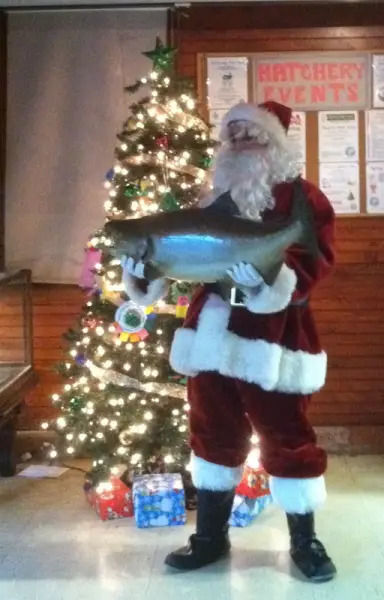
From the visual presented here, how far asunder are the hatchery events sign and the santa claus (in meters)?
1.17

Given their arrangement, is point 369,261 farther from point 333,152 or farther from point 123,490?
point 123,490

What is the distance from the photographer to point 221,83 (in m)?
3.83

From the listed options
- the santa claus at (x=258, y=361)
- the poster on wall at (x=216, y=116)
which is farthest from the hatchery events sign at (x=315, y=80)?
the santa claus at (x=258, y=361)

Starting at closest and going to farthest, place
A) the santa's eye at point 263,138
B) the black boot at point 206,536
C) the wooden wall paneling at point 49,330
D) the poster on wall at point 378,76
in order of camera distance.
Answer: the santa's eye at point 263,138 → the black boot at point 206,536 → the poster on wall at point 378,76 → the wooden wall paneling at point 49,330

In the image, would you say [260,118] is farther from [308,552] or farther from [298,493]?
[308,552]

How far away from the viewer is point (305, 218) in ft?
7.76

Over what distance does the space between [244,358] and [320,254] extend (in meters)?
0.41

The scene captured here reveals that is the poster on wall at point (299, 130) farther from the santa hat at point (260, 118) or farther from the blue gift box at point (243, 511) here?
the blue gift box at point (243, 511)

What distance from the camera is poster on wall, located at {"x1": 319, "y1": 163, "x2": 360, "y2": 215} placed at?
3.86 m

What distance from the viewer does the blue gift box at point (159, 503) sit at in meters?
3.04

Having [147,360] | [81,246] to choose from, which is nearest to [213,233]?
[147,360]

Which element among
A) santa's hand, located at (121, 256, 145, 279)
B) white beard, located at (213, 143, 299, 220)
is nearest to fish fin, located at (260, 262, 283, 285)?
white beard, located at (213, 143, 299, 220)

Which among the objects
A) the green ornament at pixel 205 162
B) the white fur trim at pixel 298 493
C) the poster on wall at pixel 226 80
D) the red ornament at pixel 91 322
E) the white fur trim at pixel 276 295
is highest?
the poster on wall at pixel 226 80

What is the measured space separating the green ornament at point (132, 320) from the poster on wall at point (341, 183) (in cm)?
129
